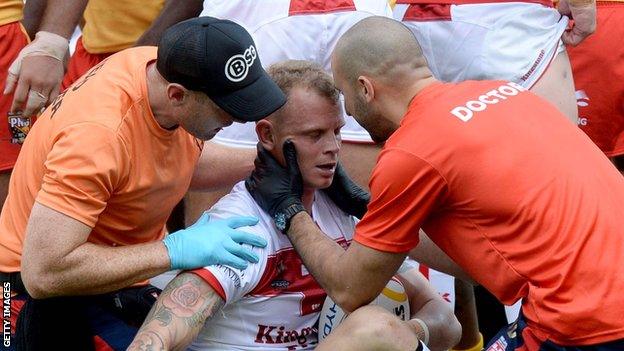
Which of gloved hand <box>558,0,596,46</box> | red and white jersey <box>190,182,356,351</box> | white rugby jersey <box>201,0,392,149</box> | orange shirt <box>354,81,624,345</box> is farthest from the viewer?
gloved hand <box>558,0,596,46</box>

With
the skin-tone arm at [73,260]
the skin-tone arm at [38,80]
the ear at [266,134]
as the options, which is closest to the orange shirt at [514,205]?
the ear at [266,134]

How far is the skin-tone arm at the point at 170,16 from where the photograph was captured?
4836 millimetres

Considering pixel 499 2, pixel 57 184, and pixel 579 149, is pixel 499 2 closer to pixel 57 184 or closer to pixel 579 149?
pixel 579 149

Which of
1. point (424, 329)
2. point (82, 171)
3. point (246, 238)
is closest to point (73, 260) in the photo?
point (82, 171)

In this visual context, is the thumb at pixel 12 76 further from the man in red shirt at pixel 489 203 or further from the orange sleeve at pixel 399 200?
the orange sleeve at pixel 399 200

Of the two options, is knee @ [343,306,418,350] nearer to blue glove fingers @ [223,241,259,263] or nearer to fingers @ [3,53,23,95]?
blue glove fingers @ [223,241,259,263]

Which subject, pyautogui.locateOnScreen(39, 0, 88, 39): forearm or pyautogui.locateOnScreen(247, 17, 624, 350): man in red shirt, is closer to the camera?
pyautogui.locateOnScreen(247, 17, 624, 350): man in red shirt

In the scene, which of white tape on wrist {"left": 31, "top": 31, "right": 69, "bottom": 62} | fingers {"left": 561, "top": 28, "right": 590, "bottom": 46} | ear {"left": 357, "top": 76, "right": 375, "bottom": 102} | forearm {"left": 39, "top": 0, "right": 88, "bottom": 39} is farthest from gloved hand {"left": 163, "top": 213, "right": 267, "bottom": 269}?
fingers {"left": 561, "top": 28, "right": 590, "bottom": 46}

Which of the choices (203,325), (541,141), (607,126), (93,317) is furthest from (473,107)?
(607,126)

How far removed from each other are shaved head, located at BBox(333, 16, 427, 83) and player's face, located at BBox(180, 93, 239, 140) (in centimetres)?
40

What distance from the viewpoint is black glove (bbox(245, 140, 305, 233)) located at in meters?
3.69

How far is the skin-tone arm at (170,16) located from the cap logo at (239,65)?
133 cm

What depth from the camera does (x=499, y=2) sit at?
4500 mm

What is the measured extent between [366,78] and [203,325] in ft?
2.90
